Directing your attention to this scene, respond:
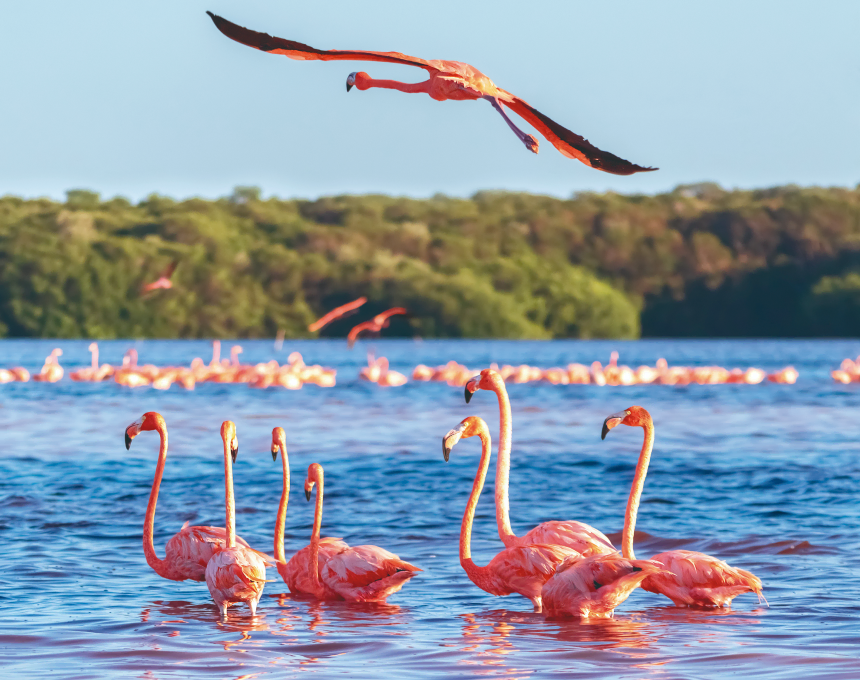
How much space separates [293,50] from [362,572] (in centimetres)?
348

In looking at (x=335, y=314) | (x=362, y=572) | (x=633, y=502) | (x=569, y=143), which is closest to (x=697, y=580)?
(x=633, y=502)

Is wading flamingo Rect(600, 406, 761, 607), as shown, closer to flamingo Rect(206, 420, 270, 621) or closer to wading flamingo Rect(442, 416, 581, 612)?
wading flamingo Rect(442, 416, 581, 612)

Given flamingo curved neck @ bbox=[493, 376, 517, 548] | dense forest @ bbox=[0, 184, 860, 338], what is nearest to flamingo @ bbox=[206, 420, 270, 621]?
flamingo curved neck @ bbox=[493, 376, 517, 548]

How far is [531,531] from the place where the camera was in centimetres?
962

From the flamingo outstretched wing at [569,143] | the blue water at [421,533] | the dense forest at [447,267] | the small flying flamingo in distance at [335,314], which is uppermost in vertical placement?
the dense forest at [447,267]

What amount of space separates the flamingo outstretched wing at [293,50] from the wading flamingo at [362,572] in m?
3.22

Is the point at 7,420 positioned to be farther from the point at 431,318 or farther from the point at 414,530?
the point at 431,318

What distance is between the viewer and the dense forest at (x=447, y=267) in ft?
319

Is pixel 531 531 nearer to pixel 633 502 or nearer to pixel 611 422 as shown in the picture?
pixel 633 502

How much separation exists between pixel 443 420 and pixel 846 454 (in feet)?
29.2

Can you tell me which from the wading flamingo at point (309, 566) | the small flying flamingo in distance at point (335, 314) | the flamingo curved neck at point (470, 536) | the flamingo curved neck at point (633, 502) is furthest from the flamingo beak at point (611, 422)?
the small flying flamingo in distance at point (335, 314)

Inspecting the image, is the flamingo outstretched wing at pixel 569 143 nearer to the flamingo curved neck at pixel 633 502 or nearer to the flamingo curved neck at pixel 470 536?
the flamingo curved neck at pixel 633 502

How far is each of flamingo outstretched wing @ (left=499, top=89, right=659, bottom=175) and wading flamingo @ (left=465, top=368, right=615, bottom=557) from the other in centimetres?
164

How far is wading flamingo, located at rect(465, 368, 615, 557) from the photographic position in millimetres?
9344
